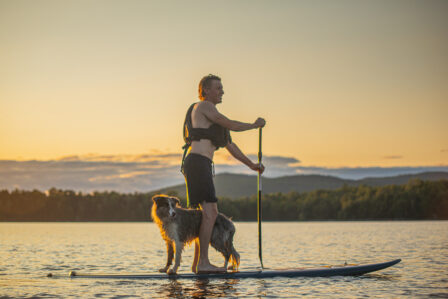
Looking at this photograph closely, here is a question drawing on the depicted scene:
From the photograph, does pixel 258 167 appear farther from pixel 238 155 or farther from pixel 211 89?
pixel 211 89

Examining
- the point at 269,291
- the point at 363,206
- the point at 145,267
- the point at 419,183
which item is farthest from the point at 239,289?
the point at 419,183

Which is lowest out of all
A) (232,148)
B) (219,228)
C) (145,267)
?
(145,267)

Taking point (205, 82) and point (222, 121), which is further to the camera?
point (205, 82)

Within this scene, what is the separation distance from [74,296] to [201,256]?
Answer: 258cm

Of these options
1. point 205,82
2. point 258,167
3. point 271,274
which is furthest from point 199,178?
point 271,274

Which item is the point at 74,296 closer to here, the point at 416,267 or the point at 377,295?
the point at 377,295

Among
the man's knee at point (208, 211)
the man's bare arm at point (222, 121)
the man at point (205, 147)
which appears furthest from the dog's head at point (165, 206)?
the man's bare arm at point (222, 121)

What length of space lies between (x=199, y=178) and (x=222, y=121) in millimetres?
1062

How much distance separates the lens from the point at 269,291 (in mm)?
8859

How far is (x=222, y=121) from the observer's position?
10.0 m

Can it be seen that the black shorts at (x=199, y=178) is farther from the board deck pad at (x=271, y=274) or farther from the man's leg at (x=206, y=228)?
the board deck pad at (x=271, y=274)

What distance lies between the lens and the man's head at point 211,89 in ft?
33.8

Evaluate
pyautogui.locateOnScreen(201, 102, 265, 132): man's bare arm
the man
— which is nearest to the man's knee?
the man

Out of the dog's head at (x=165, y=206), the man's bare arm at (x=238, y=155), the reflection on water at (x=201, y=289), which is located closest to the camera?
the reflection on water at (x=201, y=289)
